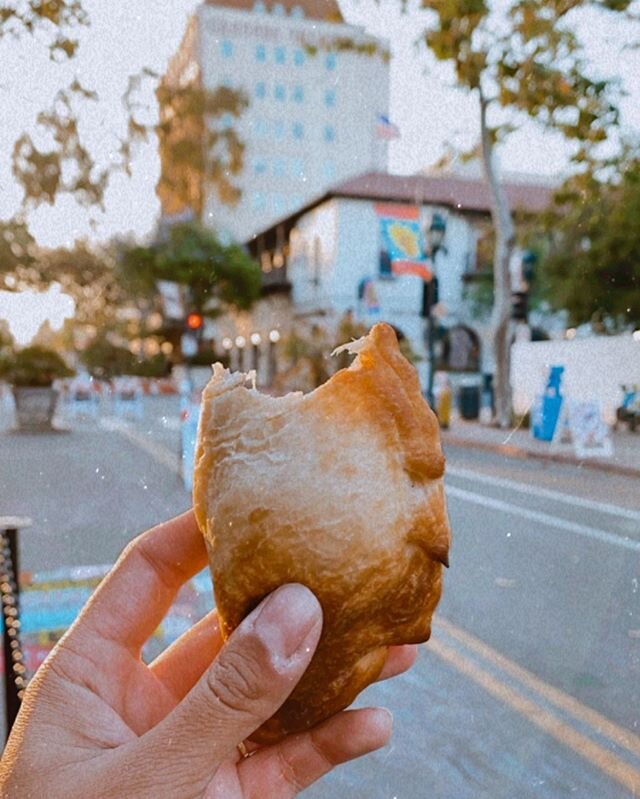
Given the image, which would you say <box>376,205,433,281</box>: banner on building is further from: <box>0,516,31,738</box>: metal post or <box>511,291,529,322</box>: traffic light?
<box>0,516,31,738</box>: metal post

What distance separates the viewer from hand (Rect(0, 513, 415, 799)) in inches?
34.2

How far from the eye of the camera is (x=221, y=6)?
1.12 meters

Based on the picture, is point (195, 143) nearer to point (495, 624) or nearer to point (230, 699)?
point (230, 699)

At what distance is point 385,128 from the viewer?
1223mm

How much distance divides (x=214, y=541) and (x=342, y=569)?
151 millimetres

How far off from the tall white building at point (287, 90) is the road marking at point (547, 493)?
12.6ft

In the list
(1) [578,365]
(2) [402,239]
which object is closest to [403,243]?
(2) [402,239]

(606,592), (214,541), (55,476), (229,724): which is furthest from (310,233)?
(55,476)

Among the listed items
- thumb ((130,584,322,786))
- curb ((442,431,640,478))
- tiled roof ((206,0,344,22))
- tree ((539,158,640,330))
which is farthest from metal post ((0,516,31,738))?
curb ((442,431,640,478))

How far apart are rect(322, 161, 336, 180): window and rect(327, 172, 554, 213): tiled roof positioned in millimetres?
34

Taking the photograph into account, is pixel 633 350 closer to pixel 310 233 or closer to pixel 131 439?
pixel 131 439

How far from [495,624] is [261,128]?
2920 millimetres

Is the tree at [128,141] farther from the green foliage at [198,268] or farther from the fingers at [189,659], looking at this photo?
the fingers at [189,659]

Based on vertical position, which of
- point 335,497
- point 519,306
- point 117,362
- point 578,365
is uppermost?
point 519,306
